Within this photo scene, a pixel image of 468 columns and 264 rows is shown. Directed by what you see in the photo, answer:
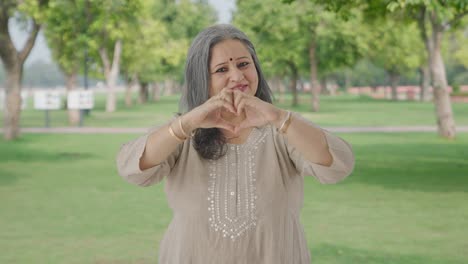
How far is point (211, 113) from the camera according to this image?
107 inches

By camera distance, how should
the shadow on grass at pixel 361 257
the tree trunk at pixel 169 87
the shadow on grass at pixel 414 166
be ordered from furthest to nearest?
the tree trunk at pixel 169 87 < the shadow on grass at pixel 414 166 < the shadow on grass at pixel 361 257

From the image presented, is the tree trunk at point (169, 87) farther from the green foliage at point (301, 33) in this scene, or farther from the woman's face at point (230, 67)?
the woman's face at point (230, 67)

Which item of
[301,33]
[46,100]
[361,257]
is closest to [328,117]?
[301,33]

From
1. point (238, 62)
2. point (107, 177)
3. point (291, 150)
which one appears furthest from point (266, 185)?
point (107, 177)

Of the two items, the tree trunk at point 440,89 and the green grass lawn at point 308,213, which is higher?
the tree trunk at point 440,89

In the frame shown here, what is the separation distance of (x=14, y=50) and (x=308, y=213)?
50.1 ft

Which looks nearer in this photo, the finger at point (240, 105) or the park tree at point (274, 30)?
the finger at point (240, 105)

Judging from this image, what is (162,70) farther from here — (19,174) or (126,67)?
(19,174)

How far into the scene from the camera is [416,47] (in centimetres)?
6612

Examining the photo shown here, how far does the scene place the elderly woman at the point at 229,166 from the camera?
9.11 feet

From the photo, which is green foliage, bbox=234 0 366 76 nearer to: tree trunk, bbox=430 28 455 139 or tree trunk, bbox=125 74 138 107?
tree trunk, bbox=430 28 455 139

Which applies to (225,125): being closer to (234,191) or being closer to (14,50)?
(234,191)

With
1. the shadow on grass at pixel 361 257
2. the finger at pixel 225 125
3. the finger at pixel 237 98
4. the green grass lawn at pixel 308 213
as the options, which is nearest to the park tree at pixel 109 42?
the green grass lawn at pixel 308 213

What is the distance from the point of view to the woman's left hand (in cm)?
265
